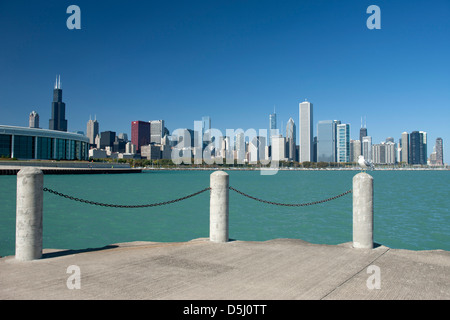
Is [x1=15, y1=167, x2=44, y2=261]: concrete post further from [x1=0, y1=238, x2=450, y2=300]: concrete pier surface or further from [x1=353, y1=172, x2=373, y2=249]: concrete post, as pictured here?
[x1=353, y1=172, x2=373, y2=249]: concrete post

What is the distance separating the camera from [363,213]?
8570 millimetres

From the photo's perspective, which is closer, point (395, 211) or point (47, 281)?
point (47, 281)

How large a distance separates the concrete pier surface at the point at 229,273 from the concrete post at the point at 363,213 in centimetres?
32

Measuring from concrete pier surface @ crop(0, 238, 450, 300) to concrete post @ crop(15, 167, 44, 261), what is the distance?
25 centimetres

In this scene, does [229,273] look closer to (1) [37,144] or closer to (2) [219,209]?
(2) [219,209]

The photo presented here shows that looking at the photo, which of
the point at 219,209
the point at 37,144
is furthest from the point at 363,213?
the point at 37,144

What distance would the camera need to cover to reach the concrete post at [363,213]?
335 inches

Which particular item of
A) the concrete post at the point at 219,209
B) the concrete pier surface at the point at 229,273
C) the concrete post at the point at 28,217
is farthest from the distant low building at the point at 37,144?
the concrete pier surface at the point at 229,273

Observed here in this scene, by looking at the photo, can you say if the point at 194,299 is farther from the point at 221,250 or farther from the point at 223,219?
the point at 223,219

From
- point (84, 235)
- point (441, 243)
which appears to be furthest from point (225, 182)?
point (441, 243)

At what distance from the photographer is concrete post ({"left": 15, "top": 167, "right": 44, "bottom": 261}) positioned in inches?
279

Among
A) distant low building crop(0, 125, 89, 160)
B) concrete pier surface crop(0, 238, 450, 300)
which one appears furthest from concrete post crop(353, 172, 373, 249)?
distant low building crop(0, 125, 89, 160)
